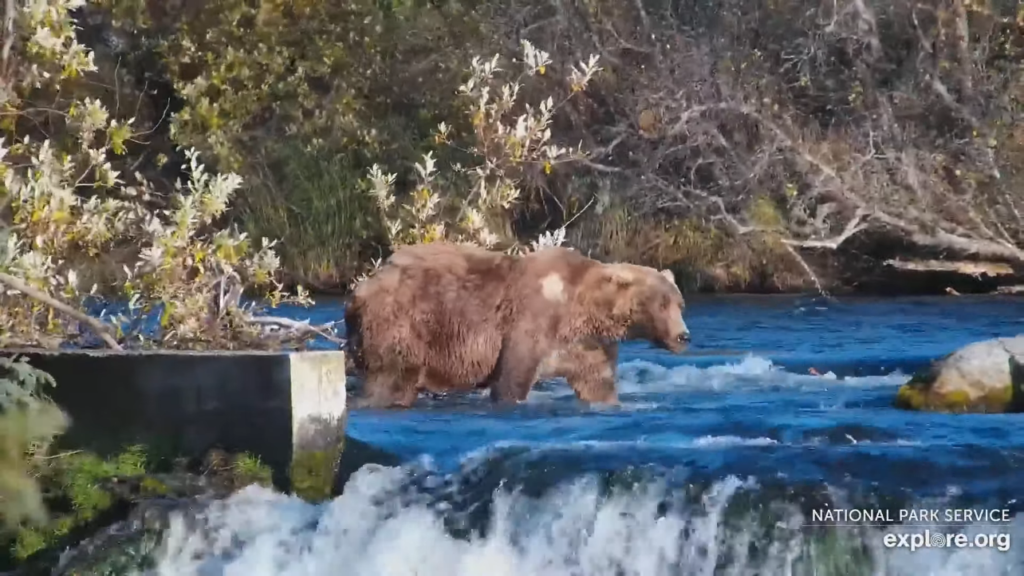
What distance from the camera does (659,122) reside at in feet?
60.4

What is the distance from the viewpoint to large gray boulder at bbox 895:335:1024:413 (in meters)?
8.98

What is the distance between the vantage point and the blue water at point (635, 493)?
6.80 metres

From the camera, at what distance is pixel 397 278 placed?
916 cm

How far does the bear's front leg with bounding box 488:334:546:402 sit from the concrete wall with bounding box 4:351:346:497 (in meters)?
1.96

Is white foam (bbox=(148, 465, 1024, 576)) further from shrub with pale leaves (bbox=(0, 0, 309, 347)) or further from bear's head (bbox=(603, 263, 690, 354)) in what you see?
bear's head (bbox=(603, 263, 690, 354))

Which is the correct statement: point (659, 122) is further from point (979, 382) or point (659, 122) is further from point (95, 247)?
point (95, 247)

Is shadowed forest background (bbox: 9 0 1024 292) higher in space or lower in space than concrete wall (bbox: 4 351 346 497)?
higher

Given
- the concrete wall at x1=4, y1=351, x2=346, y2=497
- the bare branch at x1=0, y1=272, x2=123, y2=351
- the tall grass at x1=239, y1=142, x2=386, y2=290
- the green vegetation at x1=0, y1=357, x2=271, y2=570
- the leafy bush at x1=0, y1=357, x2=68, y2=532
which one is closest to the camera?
the leafy bush at x1=0, y1=357, x2=68, y2=532

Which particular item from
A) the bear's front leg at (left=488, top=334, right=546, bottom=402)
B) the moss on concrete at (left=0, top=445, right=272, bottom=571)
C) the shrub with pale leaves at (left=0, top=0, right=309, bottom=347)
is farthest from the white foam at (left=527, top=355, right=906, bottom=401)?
the moss on concrete at (left=0, top=445, right=272, bottom=571)

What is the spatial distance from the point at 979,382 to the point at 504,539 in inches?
145

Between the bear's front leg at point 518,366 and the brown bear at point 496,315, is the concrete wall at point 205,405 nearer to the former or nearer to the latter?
the brown bear at point 496,315

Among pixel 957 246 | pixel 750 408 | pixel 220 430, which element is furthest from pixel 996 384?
pixel 957 246

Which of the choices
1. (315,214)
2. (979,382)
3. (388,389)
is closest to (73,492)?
(388,389)

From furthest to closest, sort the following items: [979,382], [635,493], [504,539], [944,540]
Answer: [979,382] < [635,493] < [504,539] < [944,540]
